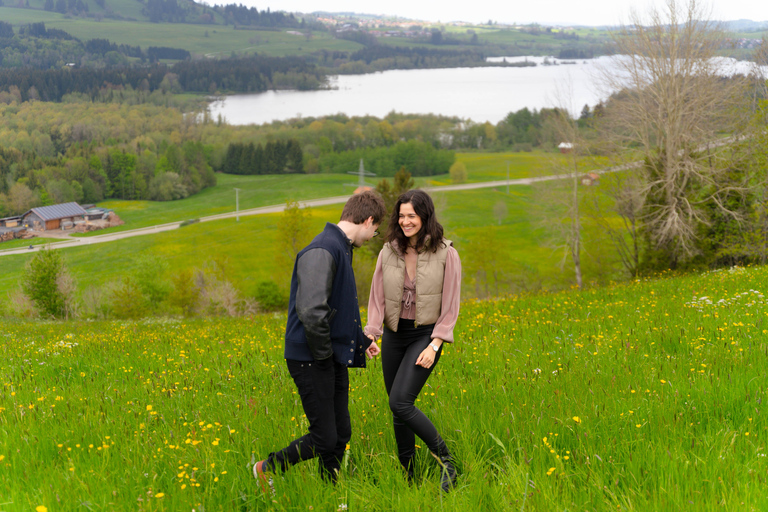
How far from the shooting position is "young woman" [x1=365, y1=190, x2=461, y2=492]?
4.30 metres

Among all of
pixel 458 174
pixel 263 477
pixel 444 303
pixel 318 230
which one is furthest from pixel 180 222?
pixel 263 477

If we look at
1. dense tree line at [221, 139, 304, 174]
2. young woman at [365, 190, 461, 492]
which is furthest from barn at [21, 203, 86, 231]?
young woman at [365, 190, 461, 492]

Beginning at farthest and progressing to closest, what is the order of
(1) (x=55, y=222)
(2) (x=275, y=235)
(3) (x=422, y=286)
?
(1) (x=55, y=222)
(2) (x=275, y=235)
(3) (x=422, y=286)

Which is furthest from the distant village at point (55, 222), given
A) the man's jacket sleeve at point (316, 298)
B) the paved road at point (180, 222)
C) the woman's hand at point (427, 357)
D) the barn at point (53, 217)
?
the woman's hand at point (427, 357)

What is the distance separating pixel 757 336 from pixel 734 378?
2238 mm

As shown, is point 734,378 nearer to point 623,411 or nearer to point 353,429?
point 623,411

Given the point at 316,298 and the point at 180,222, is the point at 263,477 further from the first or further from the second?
the point at 180,222

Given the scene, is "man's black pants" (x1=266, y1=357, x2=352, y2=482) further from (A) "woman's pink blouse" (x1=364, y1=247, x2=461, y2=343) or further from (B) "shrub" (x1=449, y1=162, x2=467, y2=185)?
(B) "shrub" (x1=449, y1=162, x2=467, y2=185)

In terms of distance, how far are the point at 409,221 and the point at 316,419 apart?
6.00ft

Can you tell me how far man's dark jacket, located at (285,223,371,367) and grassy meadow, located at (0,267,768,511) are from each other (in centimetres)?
94

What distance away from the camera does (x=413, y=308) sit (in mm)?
4555

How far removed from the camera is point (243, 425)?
4.95m

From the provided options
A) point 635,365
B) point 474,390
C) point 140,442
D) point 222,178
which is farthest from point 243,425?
point 222,178

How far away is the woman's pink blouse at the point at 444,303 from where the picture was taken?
442 centimetres
